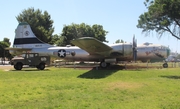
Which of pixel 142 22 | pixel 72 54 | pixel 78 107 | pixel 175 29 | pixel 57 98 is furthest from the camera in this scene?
pixel 72 54

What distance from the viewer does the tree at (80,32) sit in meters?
57.8

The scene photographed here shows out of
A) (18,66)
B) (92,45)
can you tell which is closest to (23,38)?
(18,66)

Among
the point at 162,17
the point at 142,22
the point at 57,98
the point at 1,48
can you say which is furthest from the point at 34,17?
the point at 57,98

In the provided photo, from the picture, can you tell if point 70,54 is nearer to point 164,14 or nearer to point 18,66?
point 18,66

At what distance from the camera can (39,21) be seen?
5131cm

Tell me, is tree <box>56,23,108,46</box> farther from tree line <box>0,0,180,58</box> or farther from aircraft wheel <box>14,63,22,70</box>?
aircraft wheel <box>14,63,22,70</box>

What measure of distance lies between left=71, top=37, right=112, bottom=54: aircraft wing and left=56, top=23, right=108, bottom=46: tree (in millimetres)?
34004

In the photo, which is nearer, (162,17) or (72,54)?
(162,17)

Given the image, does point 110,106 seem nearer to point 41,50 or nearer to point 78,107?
point 78,107

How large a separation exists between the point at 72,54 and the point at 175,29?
567 inches

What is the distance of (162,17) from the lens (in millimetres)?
16953

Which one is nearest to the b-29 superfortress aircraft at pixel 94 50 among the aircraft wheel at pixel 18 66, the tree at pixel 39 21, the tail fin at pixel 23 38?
the tail fin at pixel 23 38

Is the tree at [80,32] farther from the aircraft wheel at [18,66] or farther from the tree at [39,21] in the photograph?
the aircraft wheel at [18,66]

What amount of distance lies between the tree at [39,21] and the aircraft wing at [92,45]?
24993mm
